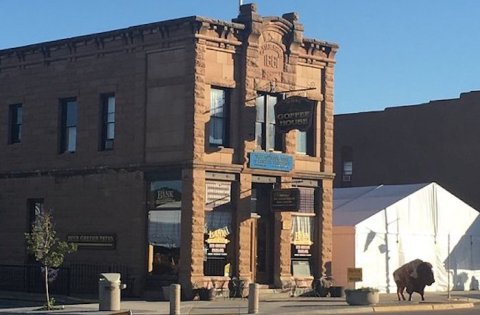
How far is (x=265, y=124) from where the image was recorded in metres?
31.1

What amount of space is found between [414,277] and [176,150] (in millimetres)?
9825

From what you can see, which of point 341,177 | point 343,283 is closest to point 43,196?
point 343,283

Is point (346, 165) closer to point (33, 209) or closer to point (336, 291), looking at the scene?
point (336, 291)

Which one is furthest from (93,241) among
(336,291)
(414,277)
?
(414,277)

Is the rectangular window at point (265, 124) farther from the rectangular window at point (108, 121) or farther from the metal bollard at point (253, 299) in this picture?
the metal bollard at point (253, 299)

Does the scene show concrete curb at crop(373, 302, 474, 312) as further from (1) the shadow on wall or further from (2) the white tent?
(1) the shadow on wall

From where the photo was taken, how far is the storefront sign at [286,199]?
30250 mm

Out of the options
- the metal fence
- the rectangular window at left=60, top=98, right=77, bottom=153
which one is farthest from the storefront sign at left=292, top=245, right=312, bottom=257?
the rectangular window at left=60, top=98, right=77, bottom=153

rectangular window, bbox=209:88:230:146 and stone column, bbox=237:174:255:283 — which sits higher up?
rectangular window, bbox=209:88:230:146

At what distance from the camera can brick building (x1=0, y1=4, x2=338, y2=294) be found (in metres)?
29.2

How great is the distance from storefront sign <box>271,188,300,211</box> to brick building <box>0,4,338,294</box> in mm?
496

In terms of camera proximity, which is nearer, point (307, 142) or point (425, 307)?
point (425, 307)

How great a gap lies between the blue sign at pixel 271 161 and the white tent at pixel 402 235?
15.4ft

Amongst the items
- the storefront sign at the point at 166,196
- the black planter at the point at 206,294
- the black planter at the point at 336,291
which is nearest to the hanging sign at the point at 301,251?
the black planter at the point at 336,291
